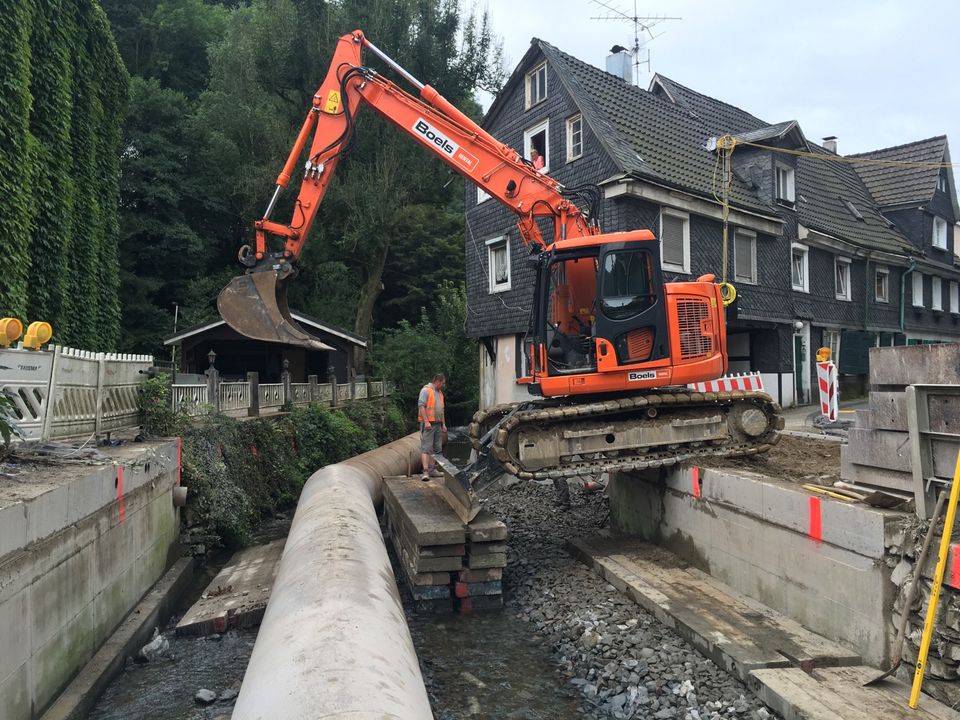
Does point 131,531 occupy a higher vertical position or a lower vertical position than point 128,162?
lower

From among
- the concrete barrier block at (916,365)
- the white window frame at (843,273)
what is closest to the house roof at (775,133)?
the white window frame at (843,273)

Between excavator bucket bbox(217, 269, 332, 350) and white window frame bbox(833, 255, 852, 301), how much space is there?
1730 centimetres

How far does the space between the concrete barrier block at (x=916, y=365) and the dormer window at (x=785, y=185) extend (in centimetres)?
1477

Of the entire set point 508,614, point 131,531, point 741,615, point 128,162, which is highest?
point 128,162

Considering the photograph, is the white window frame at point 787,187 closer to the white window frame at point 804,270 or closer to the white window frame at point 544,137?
the white window frame at point 804,270

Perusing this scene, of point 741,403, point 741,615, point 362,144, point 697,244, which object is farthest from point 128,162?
point 741,615

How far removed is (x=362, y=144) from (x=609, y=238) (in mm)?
21697

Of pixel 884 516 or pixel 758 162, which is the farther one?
pixel 758 162

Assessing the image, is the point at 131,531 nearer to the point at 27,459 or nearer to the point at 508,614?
the point at 27,459

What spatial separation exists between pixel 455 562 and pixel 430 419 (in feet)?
10.4

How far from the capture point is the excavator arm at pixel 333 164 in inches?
400

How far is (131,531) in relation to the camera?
272 inches

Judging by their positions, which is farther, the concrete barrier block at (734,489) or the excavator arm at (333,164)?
the excavator arm at (333,164)

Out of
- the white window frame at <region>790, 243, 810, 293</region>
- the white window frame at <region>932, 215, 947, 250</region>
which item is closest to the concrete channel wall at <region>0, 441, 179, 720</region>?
the white window frame at <region>790, 243, 810, 293</region>
